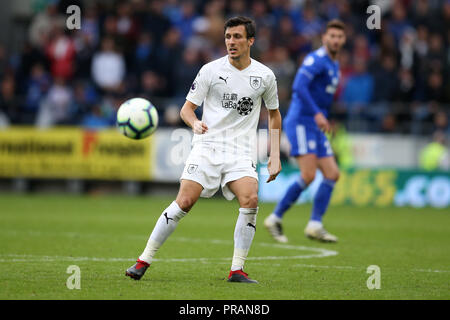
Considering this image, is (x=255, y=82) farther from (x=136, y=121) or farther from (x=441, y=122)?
(x=441, y=122)

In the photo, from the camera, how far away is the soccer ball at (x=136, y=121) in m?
8.35

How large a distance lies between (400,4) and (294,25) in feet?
10.7

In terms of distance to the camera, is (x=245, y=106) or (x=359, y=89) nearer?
(x=245, y=106)

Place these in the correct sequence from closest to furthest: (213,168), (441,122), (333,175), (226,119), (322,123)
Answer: (213,168)
(226,119)
(322,123)
(333,175)
(441,122)

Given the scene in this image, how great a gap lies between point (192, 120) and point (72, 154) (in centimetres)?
1447

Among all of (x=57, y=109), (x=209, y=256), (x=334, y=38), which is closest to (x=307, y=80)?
(x=334, y=38)

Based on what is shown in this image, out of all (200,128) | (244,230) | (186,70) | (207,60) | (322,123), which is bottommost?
(244,230)

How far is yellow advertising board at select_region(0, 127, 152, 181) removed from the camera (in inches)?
843

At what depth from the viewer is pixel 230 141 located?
777 centimetres

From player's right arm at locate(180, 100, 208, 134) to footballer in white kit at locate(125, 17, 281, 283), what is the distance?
1 centimetres

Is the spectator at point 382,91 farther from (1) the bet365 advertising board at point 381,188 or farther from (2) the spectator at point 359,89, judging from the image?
(1) the bet365 advertising board at point 381,188

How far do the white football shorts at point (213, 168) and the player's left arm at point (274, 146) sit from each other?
169mm

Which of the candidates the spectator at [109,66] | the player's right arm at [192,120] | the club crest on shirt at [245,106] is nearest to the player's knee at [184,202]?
the player's right arm at [192,120]
